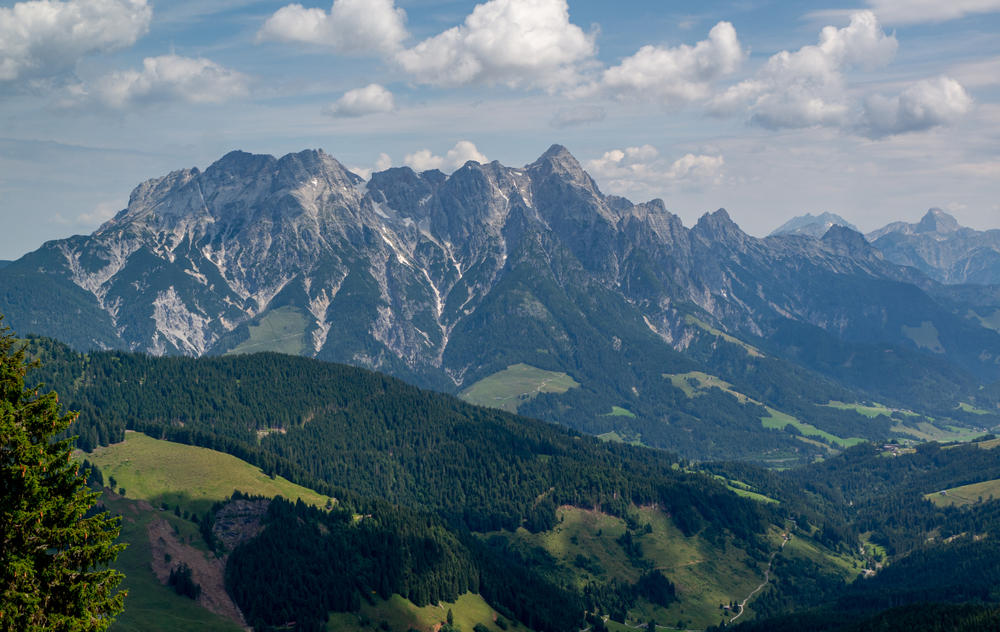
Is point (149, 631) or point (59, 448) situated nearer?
point (59, 448)

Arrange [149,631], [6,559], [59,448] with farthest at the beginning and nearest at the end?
[149,631], [59,448], [6,559]

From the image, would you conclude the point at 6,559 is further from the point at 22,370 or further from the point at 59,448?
the point at 22,370

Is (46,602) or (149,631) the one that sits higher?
(46,602)

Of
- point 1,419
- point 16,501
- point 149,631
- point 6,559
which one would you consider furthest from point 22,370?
point 149,631

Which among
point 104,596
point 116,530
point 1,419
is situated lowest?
point 104,596

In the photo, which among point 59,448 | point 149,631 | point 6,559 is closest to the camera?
point 6,559

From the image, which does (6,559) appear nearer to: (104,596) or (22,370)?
(104,596)
